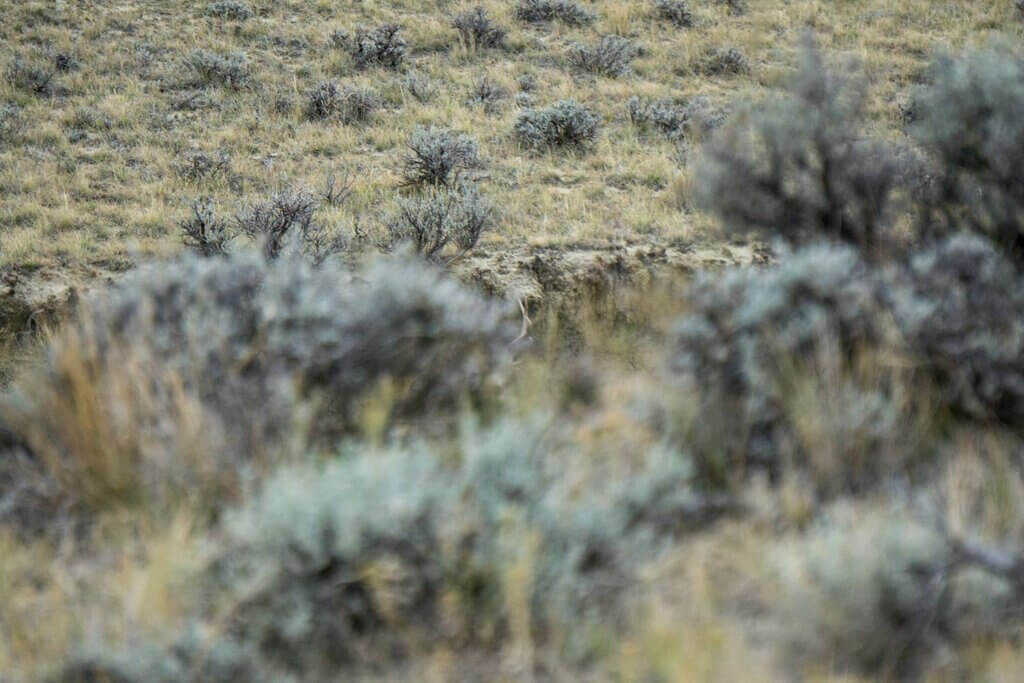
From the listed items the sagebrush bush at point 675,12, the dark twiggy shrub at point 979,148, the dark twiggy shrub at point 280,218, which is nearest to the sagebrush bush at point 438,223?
the dark twiggy shrub at point 280,218

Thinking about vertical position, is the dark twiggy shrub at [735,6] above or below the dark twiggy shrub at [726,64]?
above

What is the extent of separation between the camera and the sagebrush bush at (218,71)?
12438 millimetres

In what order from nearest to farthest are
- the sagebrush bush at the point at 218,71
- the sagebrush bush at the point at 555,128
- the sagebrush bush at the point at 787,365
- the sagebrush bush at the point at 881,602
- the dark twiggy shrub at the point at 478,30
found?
the sagebrush bush at the point at 881,602, the sagebrush bush at the point at 787,365, the sagebrush bush at the point at 555,128, the sagebrush bush at the point at 218,71, the dark twiggy shrub at the point at 478,30

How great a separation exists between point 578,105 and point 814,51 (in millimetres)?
6433

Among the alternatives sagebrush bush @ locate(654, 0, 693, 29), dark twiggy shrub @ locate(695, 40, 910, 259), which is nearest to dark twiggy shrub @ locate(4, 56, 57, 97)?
sagebrush bush @ locate(654, 0, 693, 29)

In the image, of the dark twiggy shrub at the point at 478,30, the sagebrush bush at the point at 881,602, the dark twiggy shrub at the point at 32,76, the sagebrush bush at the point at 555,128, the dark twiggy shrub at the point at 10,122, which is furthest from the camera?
the dark twiggy shrub at the point at 478,30

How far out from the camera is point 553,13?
15352mm

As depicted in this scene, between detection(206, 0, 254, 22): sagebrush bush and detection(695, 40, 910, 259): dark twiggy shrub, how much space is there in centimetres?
1177

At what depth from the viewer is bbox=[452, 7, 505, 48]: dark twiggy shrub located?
14.1 metres

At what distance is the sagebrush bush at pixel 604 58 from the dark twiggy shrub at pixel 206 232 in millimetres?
6616

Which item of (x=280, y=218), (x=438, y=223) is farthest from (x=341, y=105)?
(x=438, y=223)

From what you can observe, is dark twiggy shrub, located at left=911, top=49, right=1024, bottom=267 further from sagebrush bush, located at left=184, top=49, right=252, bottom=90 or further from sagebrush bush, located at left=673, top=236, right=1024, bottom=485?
sagebrush bush, located at left=184, top=49, right=252, bottom=90

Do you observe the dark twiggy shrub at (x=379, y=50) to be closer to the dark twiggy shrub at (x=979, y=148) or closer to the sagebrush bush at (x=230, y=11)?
the sagebrush bush at (x=230, y=11)

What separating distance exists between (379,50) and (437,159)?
4.35 metres
